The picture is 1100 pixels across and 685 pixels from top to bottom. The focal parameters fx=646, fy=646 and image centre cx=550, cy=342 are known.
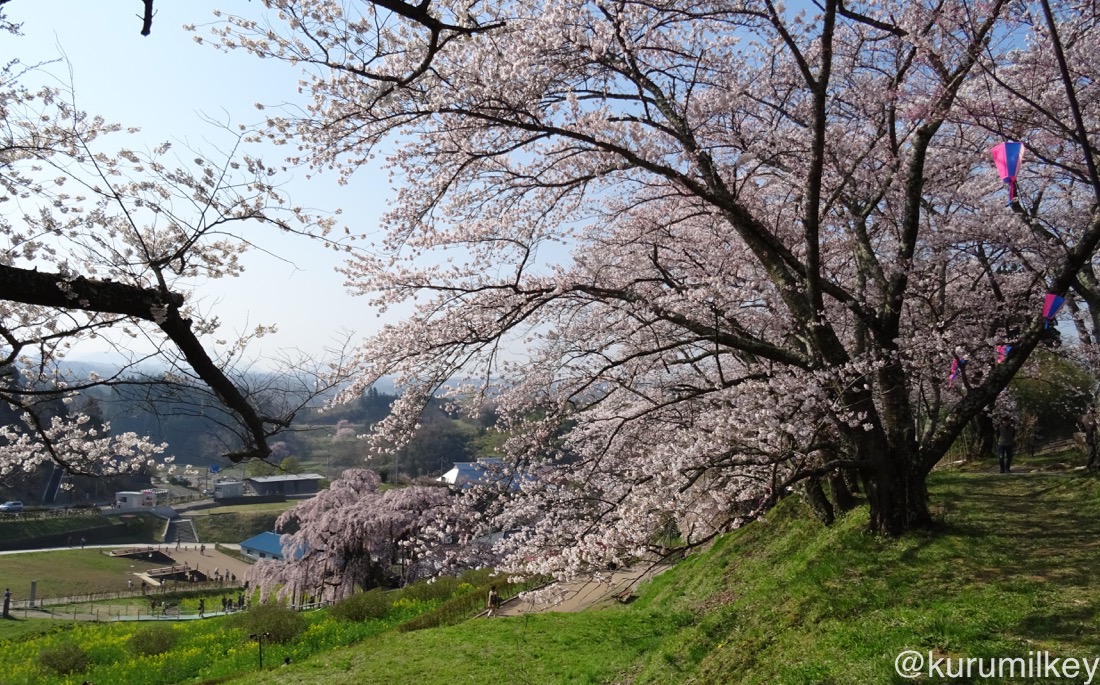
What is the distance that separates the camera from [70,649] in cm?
1335

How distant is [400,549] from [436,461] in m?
45.2

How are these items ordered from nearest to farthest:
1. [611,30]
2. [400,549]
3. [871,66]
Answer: [611,30], [871,66], [400,549]

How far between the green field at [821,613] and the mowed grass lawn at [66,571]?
26.7m

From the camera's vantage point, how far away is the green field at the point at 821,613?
450cm

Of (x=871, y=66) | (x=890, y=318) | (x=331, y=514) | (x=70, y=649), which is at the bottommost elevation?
(x=70, y=649)

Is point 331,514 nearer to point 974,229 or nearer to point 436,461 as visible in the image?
point 974,229

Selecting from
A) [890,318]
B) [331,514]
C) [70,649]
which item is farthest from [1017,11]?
[331,514]

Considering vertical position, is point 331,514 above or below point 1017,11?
below

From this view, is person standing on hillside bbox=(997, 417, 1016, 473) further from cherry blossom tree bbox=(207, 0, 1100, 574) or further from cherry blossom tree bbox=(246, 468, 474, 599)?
cherry blossom tree bbox=(246, 468, 474, 599)

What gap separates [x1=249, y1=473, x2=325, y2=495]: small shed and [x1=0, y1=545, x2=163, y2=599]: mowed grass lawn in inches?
964

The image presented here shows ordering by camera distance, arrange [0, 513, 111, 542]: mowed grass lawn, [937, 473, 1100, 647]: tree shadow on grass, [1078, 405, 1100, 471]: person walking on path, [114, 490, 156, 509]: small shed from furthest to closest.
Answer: [114, 490, 156, 509]: small shed → [0, 513, 111, 542]: mowed grass lawn → [1078, 405, 1100, 471]: person walking on path → [937, 473, 1100, 647]: tree shadow on grass

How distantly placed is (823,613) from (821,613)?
2 cm

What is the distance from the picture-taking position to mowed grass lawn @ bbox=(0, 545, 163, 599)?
30744 mm

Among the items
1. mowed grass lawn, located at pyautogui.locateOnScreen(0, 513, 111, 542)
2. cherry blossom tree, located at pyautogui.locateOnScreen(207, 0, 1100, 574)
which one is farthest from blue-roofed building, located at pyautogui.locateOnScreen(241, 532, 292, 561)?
cherry blossom tree, located at pyautogui.locateOnScreen(207, 0, 1100, 574)
